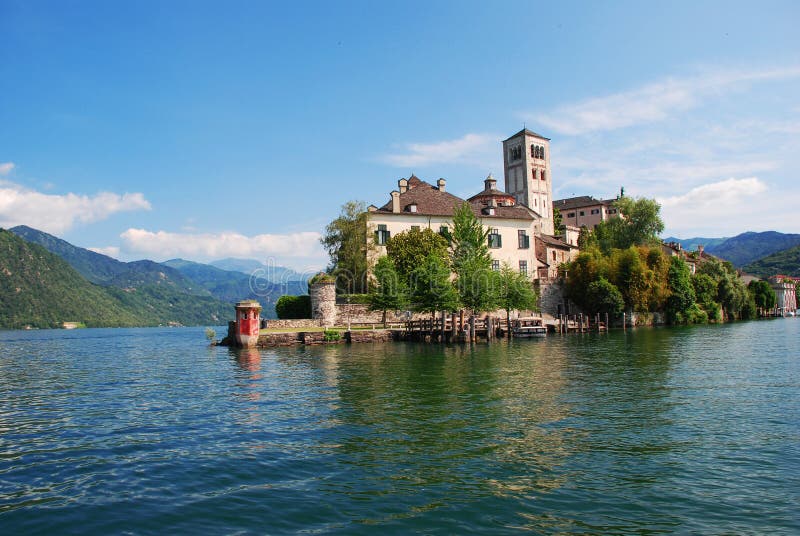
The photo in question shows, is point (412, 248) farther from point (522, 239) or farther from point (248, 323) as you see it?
point (248, 323)

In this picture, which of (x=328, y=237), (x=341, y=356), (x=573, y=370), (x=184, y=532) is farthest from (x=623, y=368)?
(x=328, y=237)

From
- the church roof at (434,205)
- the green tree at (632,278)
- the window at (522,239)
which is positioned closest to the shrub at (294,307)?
the church roof at (434,205)

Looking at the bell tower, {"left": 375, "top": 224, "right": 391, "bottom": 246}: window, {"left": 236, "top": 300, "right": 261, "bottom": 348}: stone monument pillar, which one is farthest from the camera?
the bell tower

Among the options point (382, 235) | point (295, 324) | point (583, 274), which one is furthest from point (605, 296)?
point (295, 324)

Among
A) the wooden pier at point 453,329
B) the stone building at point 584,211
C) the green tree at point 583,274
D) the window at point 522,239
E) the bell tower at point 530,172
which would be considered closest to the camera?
the wooden pier at point 453,329

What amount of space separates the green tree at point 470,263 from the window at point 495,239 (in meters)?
5.35

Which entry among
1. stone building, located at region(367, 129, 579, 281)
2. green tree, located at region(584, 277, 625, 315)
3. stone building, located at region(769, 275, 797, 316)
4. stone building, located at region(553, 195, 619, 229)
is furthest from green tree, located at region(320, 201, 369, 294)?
stone building, located at region(769, 275, 797, 316)

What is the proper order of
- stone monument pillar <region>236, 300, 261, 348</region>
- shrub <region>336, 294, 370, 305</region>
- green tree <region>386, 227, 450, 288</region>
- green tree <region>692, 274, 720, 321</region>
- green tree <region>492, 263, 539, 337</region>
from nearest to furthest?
stone monument pillar <region>236, 300, 261, 348</region> < green tree <region>492, 263, 539, 337</region> < shrub <region>336, 294, 370, 305</region> < green tree <region>386, 227, 450, 288</region> < green tree <region>692, 274, 720, 321</region>

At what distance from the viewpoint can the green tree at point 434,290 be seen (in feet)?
167

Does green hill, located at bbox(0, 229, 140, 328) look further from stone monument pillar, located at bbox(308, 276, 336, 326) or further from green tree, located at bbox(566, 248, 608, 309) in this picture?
green tree, located at bbox(566, 248, 608, 309)

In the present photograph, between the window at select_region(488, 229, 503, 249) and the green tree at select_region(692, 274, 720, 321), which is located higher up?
the window at select_region(488, 229, 503, 249)

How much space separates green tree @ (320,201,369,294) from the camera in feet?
198

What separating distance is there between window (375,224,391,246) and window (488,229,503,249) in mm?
13365

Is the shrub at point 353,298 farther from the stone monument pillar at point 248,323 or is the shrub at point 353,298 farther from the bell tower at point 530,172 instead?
the bell tower at point 530,172
